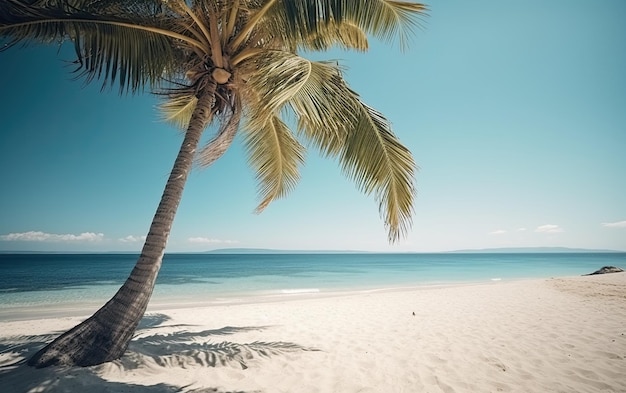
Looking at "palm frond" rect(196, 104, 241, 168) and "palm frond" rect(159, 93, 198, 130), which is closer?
"palm frond" rect(196, 104, 241, 168)

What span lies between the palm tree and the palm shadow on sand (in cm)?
23

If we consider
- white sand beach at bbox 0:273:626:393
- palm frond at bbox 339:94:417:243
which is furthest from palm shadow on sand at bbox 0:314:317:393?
palm frond at bbox 339:94:417:243

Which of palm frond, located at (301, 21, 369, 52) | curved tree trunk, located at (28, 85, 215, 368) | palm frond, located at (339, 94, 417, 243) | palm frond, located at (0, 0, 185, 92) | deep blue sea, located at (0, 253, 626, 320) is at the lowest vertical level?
deep blue sea, located at (0, 253, 626, 320)

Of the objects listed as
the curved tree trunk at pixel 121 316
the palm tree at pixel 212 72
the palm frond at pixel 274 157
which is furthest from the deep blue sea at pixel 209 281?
the palm tree at pixel 212 72

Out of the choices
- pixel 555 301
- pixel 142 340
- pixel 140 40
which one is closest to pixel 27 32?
pixel 140 40

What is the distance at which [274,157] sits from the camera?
22.4 feet

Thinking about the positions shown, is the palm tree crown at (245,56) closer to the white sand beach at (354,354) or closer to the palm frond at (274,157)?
the palm frond at (274,157)

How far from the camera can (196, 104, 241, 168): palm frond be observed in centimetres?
539

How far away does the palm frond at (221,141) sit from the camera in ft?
17.7

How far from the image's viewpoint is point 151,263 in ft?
13.2

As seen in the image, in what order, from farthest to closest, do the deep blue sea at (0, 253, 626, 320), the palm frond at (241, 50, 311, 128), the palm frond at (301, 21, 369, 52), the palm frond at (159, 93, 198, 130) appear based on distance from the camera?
the deep blue sea at (0, 253, 626, 320)
the palm frond at (159, 93, 198, 130)
the palm frond at (301, 21, 369, 52)
the palm frond at (241, 50, 311, 128)

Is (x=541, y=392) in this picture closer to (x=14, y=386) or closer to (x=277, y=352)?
(x=277, y=352)

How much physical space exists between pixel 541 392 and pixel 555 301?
876 centimetres

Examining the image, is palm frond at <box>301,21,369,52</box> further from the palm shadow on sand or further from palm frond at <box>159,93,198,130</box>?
the palm shadow on sand
